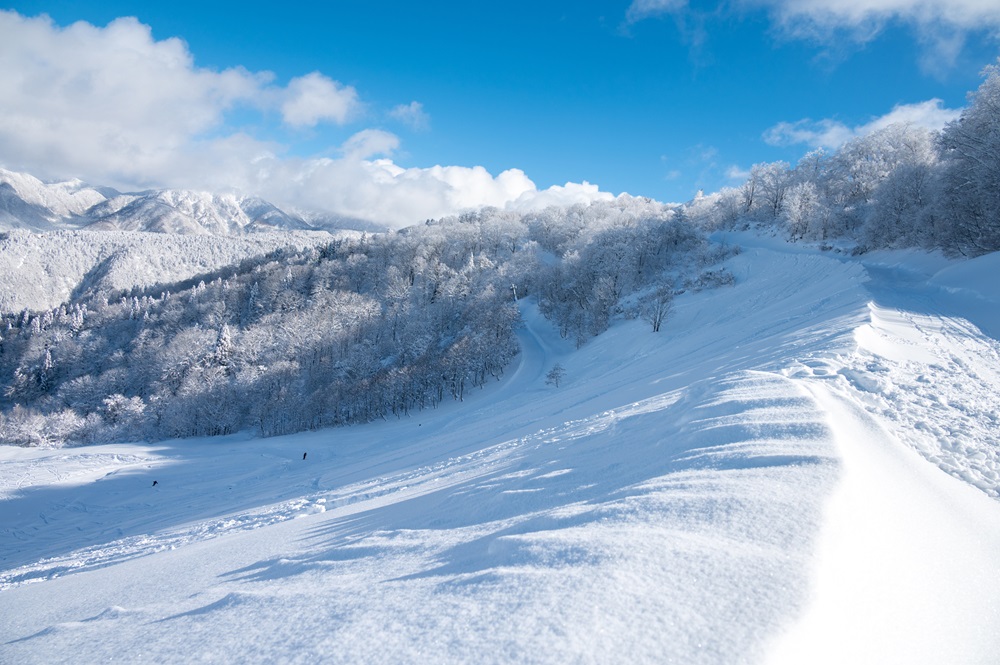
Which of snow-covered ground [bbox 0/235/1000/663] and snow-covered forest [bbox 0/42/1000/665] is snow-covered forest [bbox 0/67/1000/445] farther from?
snow-covered ground [bbox 0/235/1000/663]

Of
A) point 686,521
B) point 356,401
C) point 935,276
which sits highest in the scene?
point 935,276

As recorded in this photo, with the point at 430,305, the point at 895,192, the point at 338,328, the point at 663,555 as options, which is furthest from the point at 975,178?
the point at 338,328

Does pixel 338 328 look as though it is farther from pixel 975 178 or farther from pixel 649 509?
pixel 649 509

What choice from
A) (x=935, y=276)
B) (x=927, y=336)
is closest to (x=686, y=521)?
(x=927, y=336)

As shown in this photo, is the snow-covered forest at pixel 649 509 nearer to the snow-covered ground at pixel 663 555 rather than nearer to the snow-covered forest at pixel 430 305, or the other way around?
the snow-covered ground at pixel 663 555

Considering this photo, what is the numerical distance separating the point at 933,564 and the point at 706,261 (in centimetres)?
5720

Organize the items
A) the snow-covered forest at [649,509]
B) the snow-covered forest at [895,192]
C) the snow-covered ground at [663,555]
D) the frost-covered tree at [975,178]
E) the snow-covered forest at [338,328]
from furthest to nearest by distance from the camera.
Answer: the snow-covered forest at [338,328] < the snow-covered forest at [895,192] < the frost-covered tree at [975,178] < the snow-covered forest at [649,509] < the snow-covered ground at [663,555]

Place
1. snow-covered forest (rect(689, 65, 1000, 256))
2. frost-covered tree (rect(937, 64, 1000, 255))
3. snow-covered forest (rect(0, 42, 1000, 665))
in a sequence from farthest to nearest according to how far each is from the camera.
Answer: snow-covered forest (rect(689, 65, 1000, 256))
frost-covered tree (rect(937, 64, 1000, 255))
snow-covered forest (rect(0, 42, 1000, 665))

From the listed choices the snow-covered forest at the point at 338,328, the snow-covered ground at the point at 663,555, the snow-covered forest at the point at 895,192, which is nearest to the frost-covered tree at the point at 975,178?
the snow-covered forest at the point at 895,192

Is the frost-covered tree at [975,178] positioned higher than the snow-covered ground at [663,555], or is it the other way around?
the frost-covered tree at [975,178]

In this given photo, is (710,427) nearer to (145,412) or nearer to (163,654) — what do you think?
(163,654)

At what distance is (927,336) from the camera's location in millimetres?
14570

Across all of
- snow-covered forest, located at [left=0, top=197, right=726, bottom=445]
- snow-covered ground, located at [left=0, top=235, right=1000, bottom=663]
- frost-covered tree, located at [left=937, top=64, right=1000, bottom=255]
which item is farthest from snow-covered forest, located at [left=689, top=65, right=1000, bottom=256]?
snow-covered ground, located at [left=0, top=235, right=1000, bottom=663]

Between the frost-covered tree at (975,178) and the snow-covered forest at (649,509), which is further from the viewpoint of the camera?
the frost-covered tree at (975,178)
